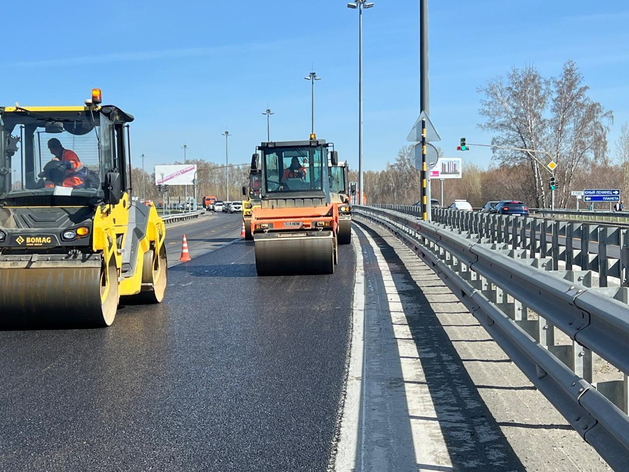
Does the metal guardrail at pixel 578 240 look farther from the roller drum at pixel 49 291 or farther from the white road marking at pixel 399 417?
the roller drum at pixel 49 291

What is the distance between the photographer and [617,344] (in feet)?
11.1

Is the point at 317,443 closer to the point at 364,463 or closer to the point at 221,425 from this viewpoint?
the point at 364,463

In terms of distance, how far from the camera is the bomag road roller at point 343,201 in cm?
2255

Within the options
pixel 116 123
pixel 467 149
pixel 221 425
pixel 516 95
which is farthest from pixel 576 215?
pixel 221 425

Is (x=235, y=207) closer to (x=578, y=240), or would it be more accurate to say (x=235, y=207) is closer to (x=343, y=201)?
(x=343, y=201)

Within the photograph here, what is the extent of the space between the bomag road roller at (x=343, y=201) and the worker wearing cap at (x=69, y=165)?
1343 centimetres

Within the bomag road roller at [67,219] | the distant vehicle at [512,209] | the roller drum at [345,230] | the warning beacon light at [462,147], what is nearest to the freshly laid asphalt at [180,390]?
the bomag road roller at [67,219]

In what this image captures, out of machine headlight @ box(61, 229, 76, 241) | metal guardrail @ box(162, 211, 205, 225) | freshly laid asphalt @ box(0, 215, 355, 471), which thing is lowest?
metal guardrail @ box(162, 211, 205, 225)

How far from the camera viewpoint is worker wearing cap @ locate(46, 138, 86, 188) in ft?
28.4

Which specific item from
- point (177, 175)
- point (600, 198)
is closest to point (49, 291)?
point (600, 198)

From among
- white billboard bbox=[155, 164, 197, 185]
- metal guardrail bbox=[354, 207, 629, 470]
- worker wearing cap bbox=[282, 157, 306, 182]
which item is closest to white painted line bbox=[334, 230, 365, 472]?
metal guardrail bbox=[354, 207, 629, 470]

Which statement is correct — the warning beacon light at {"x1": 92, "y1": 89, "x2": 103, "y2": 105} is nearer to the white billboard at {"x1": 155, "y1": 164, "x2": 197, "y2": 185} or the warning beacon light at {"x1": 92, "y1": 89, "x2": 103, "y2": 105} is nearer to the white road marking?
the white road marking

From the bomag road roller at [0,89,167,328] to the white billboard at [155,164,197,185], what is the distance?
72.8 metres

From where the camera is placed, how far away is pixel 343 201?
23703 mm
